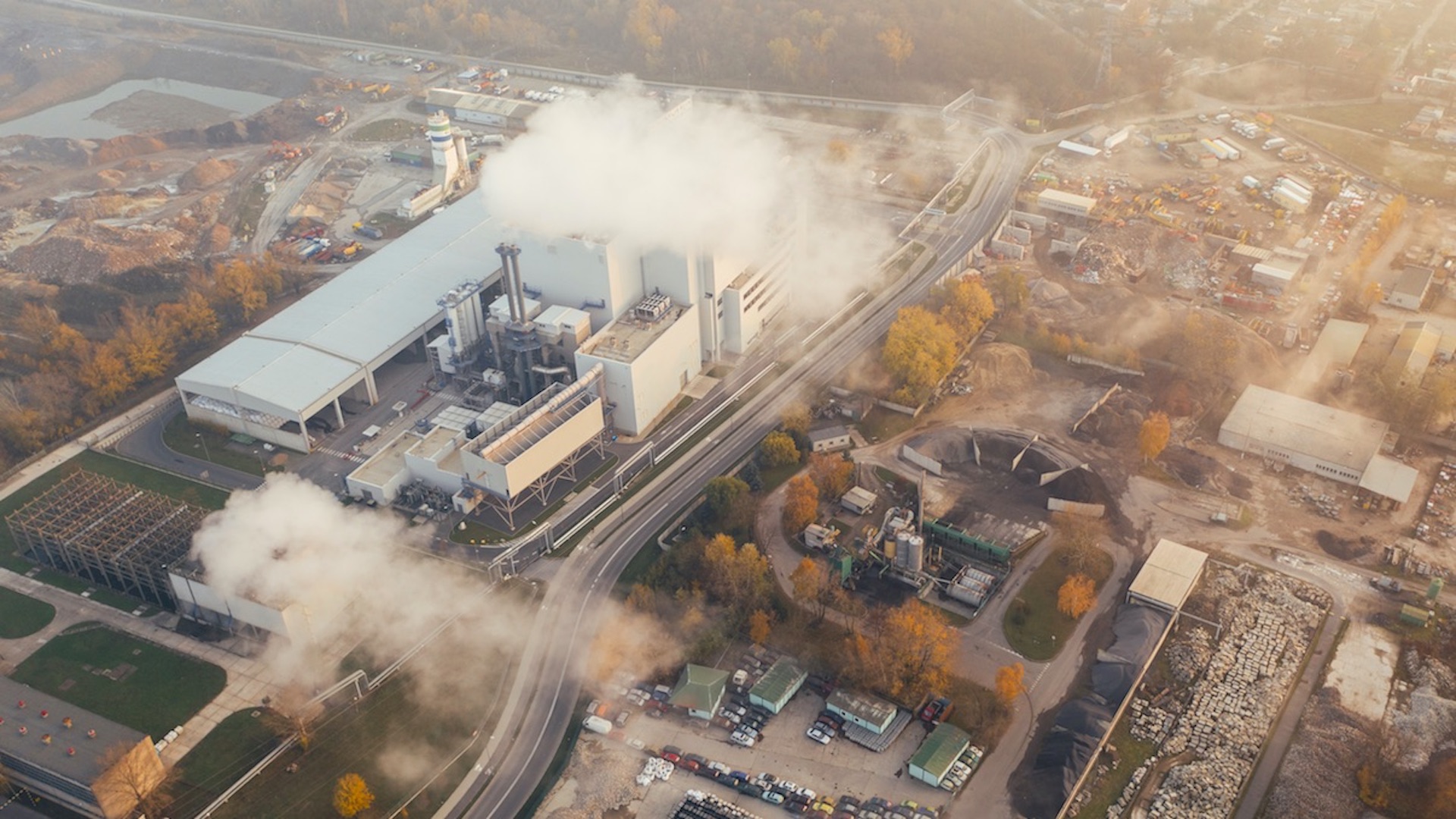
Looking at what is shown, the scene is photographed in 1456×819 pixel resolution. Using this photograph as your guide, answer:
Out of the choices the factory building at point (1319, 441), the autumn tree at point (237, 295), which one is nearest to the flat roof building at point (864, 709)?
the factory building at point (1319, 441)

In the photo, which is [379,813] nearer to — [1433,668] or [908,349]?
[908,349]

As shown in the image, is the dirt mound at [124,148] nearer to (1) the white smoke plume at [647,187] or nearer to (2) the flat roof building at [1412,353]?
(1) the white smoke plume at [647,187]

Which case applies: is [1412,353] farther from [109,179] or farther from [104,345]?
[109,179]

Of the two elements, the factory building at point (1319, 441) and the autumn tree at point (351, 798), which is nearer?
the autumn tree at point (351, 798)

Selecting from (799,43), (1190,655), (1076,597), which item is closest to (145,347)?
(1076,597)

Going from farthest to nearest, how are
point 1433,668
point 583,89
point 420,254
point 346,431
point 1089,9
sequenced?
point 1089,9 → point 583,89 → point 420,254 → point 346,431 → point 1433,668

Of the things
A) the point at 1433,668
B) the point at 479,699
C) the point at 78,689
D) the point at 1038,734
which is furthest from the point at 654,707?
the point at 1433,668
